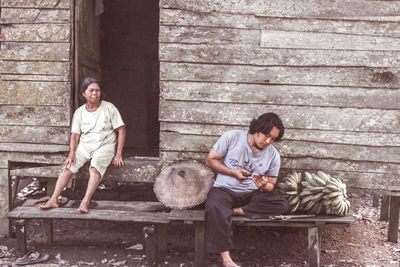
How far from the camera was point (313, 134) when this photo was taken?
17.1 ft

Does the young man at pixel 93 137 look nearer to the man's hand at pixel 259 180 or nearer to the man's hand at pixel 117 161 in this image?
the man's hand at pixel 117 161

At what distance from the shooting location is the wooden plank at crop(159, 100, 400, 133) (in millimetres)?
5137

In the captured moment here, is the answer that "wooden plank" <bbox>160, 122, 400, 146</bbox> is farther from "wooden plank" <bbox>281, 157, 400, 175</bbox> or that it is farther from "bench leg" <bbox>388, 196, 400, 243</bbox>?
"bench leg" <bbox>388, 196, 400, 243</bbox>

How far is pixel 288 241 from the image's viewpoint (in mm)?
5941

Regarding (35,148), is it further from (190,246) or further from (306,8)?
(306,8)

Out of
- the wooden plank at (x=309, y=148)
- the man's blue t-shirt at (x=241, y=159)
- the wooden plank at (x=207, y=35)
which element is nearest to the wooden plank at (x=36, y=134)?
the wooden plank at (x=309, y=148)

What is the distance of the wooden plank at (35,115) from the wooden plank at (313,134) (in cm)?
135

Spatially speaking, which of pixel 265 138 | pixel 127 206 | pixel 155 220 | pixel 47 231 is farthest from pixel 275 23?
pixel 47 231

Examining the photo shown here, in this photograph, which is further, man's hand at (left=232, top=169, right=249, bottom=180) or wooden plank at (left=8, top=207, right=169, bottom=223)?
wooden plank at (left=8, top=207, right=169, bottom=223)

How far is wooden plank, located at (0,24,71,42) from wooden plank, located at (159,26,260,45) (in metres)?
1.29

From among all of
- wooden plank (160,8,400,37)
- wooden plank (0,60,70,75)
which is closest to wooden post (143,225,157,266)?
wooden plank (0,60,70,75)

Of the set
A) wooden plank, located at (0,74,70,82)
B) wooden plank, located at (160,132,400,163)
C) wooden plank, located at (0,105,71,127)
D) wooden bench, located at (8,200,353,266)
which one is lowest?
wooden bench, located at (8,200,353,266)

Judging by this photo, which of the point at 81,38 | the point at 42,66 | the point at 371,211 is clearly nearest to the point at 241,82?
the point at 81,38

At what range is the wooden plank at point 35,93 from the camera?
17.5 feet
